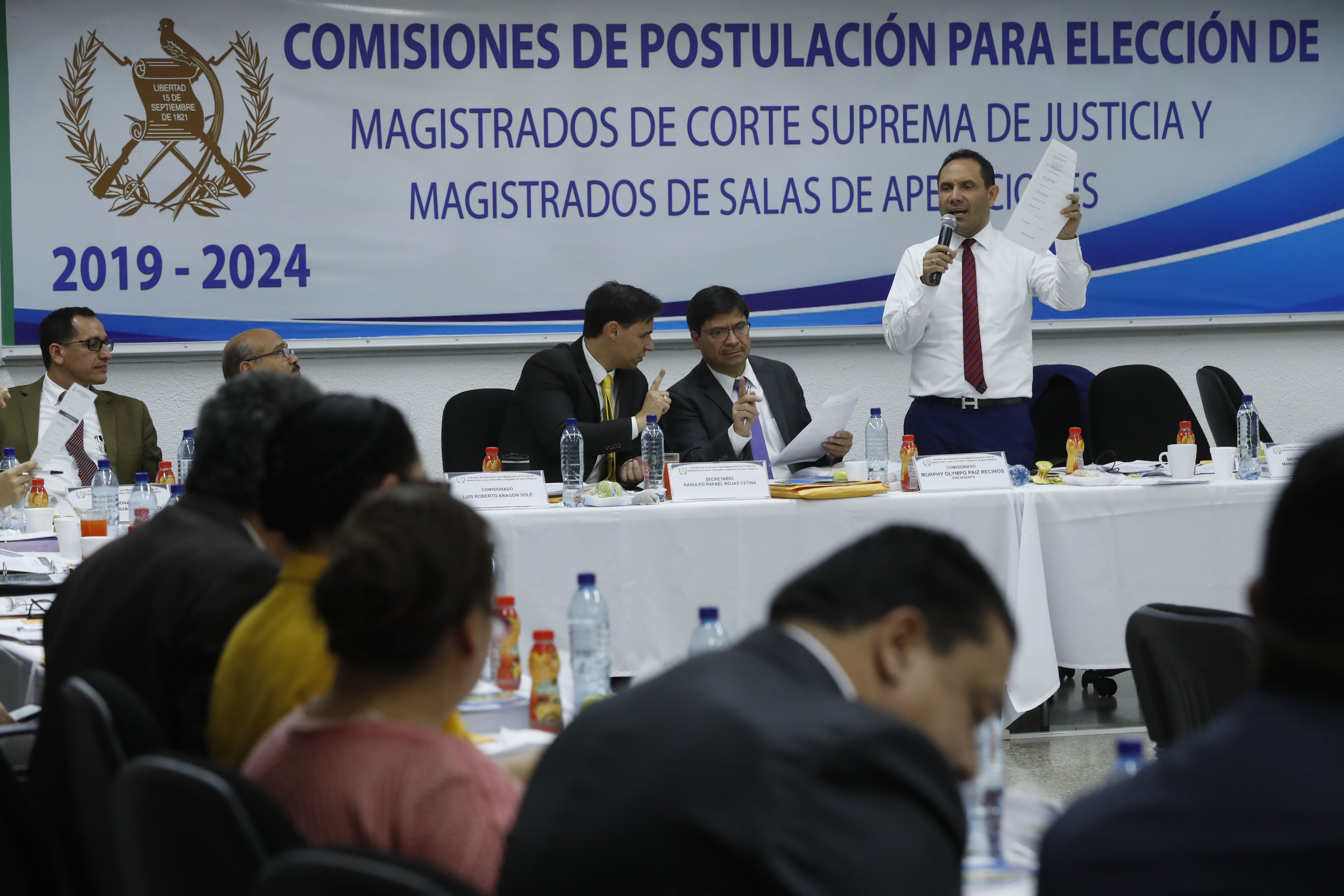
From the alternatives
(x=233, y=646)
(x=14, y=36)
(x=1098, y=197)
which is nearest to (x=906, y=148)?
(x=1098, y=197)

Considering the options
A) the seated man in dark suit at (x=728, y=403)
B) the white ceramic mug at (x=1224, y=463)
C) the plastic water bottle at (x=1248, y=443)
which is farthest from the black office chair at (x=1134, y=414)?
the seated man in dark suit at (x=728, y=403)

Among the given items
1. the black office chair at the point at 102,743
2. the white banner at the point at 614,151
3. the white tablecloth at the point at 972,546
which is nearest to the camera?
the black office chair at the point at 102,743

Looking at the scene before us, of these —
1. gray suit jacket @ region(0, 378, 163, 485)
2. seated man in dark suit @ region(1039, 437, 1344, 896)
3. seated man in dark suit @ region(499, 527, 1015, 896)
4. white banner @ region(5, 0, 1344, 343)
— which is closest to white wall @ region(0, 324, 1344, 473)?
white banner @ region(5, 0, 1344, 343)

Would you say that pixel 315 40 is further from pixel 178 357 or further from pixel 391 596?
pixel 391 596

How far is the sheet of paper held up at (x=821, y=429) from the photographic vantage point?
3.81 metres

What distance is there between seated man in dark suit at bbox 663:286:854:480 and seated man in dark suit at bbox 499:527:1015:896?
3.12 m

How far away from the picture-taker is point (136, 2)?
514 centimetres

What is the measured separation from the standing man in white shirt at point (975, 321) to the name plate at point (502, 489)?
155 centimetres

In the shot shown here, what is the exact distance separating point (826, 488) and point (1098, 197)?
2.63 m

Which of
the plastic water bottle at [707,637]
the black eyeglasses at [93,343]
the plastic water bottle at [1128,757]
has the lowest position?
the plastic water bottle at [1128,757]

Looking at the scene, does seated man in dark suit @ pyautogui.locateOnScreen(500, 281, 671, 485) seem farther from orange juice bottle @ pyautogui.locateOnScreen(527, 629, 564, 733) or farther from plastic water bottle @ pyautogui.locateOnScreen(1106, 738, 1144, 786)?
plastic water bottle @ pyautogui.locateOnScreen(1106, 738, 1144, 786)

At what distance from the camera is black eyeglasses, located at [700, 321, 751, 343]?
14.0 feet

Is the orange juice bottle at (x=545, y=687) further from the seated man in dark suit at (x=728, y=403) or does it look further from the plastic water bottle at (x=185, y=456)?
the plastic water bottle at (x=185, y=456)

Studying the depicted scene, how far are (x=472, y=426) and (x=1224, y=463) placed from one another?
244 cm
